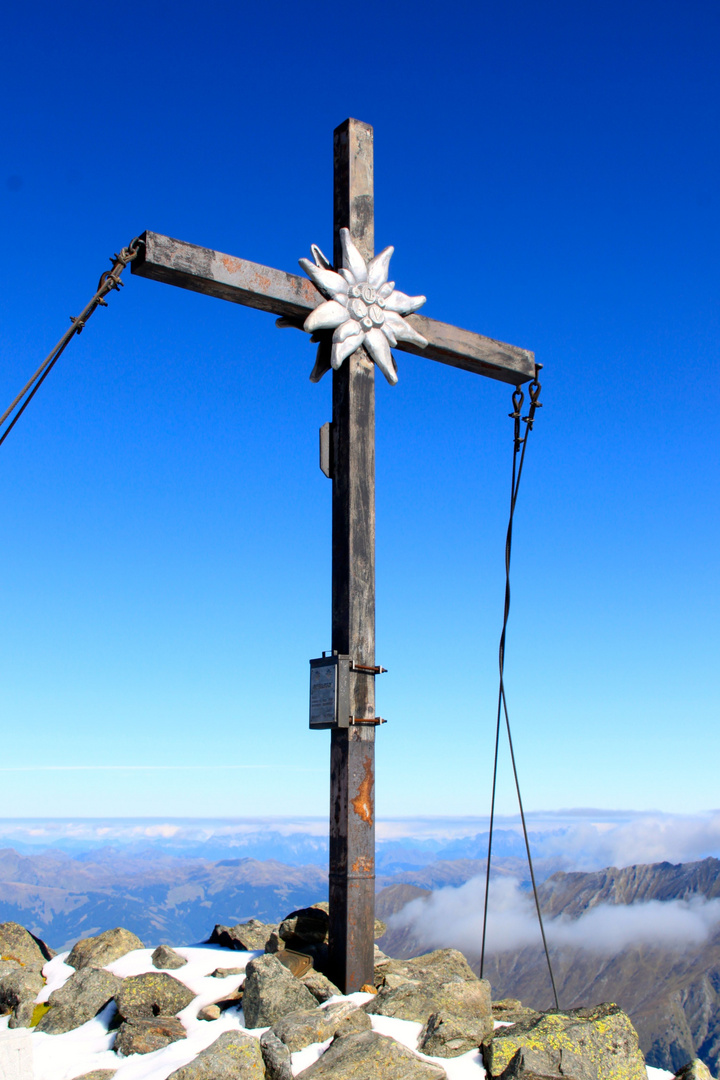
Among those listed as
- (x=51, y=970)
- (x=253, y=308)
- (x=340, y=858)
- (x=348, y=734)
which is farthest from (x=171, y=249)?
(x=51, y=970)

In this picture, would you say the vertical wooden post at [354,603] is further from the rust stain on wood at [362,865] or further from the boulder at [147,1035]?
the boulder at [147,1035]

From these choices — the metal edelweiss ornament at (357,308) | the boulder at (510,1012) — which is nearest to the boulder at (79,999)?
the boulder at (510,1012)

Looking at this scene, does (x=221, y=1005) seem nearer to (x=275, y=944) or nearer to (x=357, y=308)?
(x=275, y=944)

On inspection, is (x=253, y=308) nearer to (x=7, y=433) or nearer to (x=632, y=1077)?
(x=7, y=433)

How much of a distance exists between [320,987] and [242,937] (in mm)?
2081

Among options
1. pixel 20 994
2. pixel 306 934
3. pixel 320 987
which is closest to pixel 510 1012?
pixel 320 987

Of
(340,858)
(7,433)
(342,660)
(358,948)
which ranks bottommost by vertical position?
(358,948)

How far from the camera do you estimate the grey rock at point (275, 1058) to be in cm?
607

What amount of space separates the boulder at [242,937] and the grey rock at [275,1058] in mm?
3046

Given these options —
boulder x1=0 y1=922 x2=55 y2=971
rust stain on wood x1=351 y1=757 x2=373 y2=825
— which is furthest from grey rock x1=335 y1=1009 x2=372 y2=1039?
boulder x1=0 y1=922 x2=55 y2=971

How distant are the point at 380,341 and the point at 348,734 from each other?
12.5 ft

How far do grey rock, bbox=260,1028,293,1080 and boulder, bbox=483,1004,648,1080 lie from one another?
4.51 ft

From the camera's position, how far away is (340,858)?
320 inches

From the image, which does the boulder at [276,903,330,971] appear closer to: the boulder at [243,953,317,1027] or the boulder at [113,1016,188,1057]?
the boulder at [243,953,317,1027]
